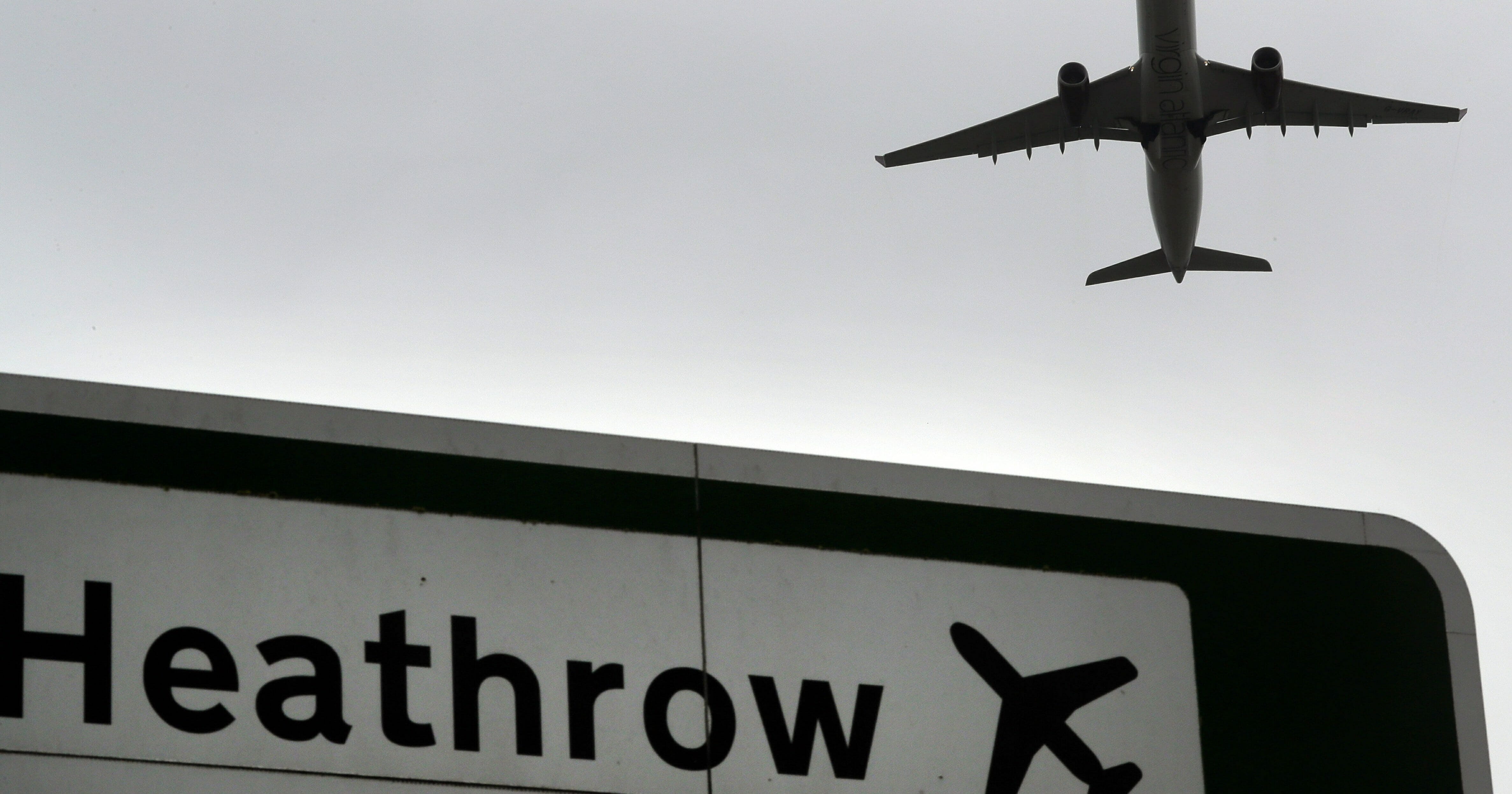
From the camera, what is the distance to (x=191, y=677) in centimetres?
866

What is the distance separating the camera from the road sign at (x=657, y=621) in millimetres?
8703

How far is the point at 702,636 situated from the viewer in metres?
9.99

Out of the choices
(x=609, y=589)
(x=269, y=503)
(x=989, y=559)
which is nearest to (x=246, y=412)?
(x=269, y=503)

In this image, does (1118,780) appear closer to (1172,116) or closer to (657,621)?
(657,621)

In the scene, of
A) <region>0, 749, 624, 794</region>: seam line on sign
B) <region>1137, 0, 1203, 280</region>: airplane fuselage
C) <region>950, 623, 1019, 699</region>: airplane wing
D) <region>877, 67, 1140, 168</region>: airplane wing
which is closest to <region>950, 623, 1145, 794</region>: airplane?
<region>950, 623, 1019, 699</region>: airplane wing

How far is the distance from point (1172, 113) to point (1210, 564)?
1074 inches

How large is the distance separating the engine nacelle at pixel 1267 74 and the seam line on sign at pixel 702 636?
28716 mm

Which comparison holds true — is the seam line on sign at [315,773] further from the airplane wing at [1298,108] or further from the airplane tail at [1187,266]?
the airplane tail at [1187,266]

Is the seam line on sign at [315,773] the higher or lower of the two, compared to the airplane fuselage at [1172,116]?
lower

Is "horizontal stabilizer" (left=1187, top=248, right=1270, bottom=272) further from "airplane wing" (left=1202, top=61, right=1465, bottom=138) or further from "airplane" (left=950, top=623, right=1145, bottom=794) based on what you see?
"airplane" (left=950, top=623, right=1145, bottom=794)

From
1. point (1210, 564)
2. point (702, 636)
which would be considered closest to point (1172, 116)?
point (1210, 564)

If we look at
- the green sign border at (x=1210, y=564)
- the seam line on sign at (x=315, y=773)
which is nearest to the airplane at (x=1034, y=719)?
the green sign border at (x=1210, y=564)

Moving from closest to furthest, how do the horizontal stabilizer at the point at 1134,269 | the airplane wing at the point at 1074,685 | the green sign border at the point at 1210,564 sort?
1. the green sign border at the point at 1210,564
2. the airplane wing at the point at 1074,685
3. the horizontal stabilizer at the point at 1134,269

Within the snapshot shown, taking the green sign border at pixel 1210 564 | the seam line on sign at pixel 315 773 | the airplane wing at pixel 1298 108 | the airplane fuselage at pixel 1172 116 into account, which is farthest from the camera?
the airplane wing at pixel 1298 108
